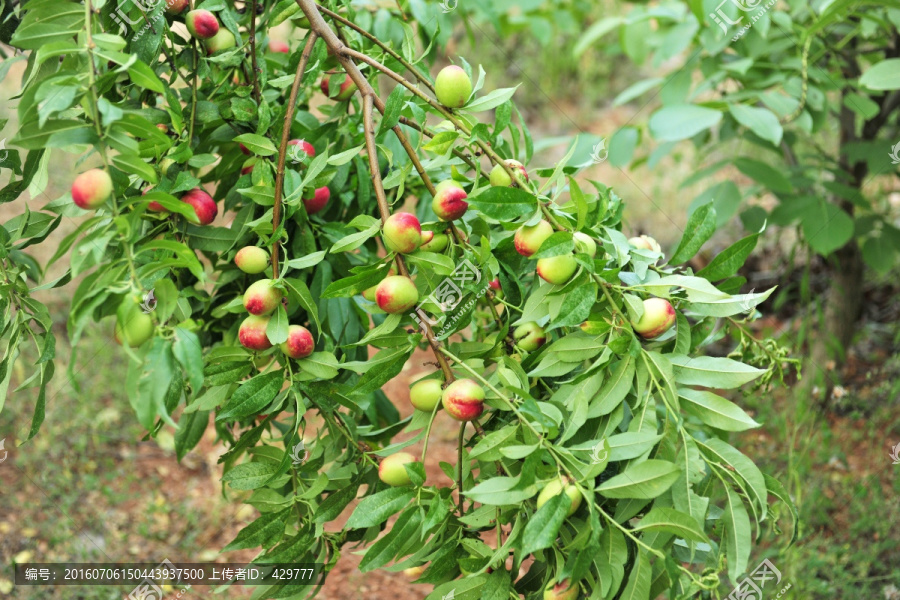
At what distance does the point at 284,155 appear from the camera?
0.69 meters

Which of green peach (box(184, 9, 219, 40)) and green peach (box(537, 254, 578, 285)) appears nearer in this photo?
green peach (box(537, 254, 578, 285))

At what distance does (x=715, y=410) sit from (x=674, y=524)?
0.14 metres

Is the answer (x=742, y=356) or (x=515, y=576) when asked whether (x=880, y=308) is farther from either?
(x=515, y=576)

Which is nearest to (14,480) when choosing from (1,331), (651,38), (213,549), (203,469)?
(203,469)

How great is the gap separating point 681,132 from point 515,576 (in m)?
0.87

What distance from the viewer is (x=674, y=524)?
1.86 feet

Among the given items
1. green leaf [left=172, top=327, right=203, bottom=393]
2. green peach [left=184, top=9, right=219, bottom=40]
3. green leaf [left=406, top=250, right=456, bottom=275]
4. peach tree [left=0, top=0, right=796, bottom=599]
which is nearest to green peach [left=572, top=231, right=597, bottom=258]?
peach tree [left=0, top=0, right=796, bottom=599]

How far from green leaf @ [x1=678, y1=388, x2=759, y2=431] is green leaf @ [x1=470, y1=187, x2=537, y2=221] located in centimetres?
22

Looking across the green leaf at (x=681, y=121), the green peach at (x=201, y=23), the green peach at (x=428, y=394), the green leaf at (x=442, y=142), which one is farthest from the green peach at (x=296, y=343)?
the green leaf at (x=681, y=121)

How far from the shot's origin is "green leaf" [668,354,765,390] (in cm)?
65

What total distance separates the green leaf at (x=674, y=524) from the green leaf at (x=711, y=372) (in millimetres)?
131

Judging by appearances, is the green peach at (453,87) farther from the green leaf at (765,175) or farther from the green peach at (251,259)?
the green leaf at (765,175)

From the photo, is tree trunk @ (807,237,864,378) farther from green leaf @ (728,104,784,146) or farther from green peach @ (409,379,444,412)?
green peach @ (409,379,444,412)

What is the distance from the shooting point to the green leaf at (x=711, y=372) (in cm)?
65
